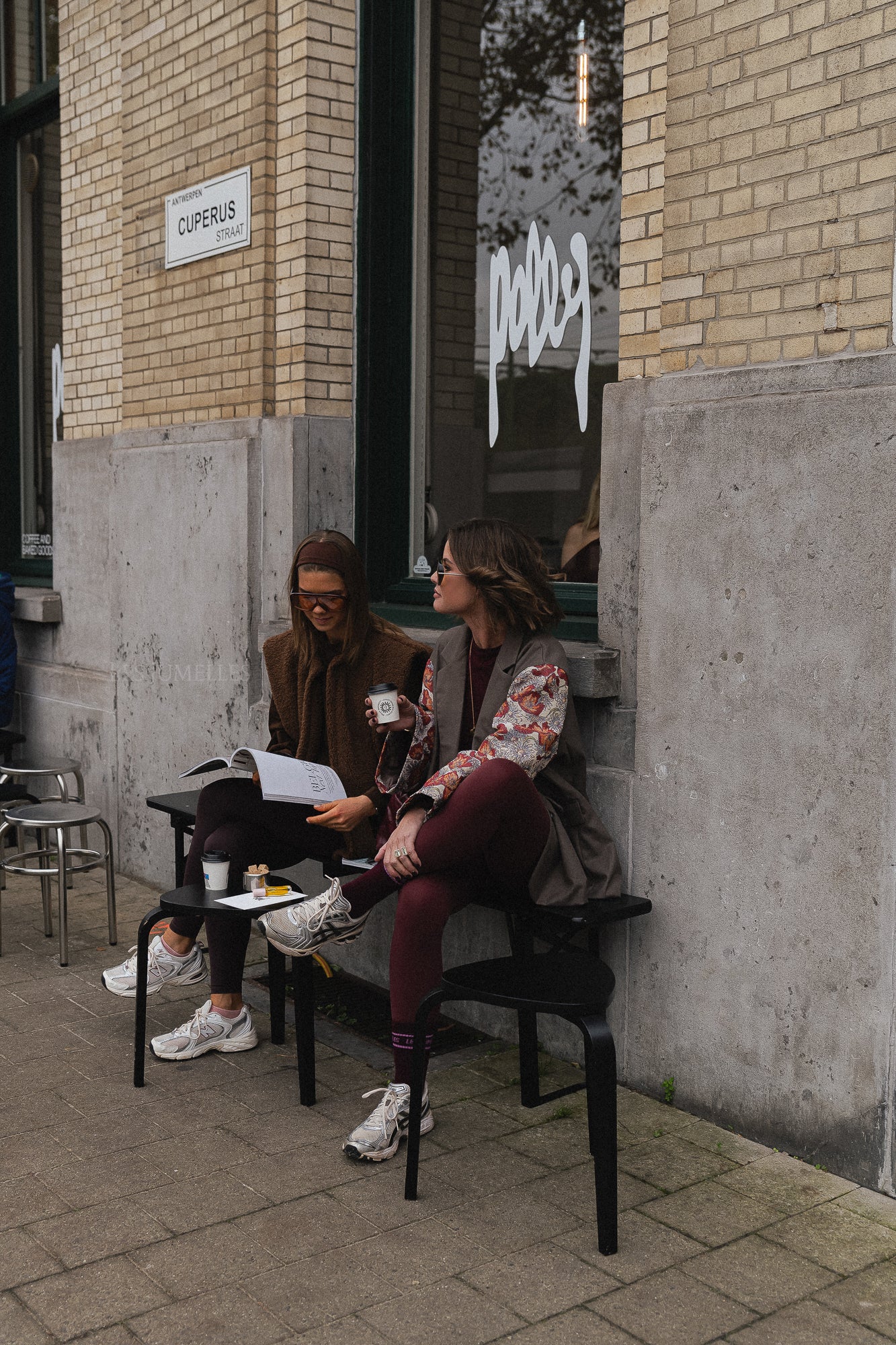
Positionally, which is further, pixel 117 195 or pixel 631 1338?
pixel 117 195

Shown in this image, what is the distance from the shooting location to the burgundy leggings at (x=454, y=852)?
3.46 meters

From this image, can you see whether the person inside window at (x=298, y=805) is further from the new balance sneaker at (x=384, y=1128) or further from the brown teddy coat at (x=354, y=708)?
the new balance sneaker at (x=384, y=1128)

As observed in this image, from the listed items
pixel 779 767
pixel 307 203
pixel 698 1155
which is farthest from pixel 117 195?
pixel 698 1155

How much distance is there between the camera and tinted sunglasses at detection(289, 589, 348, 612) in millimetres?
4359

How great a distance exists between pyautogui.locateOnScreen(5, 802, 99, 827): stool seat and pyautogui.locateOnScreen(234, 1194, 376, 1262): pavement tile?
7.63 ft

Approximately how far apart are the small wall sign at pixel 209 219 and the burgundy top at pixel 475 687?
2612 millimetres

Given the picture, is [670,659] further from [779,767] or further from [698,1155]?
[698,1155]

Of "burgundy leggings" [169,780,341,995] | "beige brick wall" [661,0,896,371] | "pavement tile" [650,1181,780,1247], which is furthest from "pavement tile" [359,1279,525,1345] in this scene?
"beige brick wall" [661,0,896,371]

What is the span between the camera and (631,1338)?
8.77ft

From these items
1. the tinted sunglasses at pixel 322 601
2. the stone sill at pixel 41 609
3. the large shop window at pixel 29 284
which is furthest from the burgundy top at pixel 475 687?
the large shop window at pixel 29 284

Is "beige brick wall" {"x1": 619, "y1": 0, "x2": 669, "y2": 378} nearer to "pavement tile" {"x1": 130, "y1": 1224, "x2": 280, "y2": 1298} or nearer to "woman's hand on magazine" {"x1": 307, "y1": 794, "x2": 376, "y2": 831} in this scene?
"woman's hand on magazine" {"x1": 307, "y1": 794, "x2": 376, "y2": 831}

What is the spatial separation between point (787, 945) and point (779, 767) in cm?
47

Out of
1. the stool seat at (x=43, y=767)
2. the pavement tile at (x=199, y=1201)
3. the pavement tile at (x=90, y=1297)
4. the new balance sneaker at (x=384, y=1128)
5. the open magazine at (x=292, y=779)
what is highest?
the open magazine at (x=292, y=779)

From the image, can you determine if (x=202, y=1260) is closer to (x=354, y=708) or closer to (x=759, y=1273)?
(x=759, y=1273)
